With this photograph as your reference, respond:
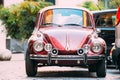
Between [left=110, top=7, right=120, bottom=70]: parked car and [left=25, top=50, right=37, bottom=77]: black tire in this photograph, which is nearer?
[left=25, top=50, right=37, bottom=77]: black tire

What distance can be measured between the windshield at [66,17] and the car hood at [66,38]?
2.37 ft

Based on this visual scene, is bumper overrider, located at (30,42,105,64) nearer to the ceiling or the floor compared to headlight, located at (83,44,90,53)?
nearer to the floor

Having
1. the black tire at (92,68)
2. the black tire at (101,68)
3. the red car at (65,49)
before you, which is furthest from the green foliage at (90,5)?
the black tire at (101,68)

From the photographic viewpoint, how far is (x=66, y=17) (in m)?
14.7

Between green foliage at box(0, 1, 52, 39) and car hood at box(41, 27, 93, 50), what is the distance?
13.1 metres

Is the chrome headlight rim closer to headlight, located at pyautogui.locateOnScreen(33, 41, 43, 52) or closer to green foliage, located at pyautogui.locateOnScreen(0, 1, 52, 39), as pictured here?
headlight, located at pyautogui.locateOnScreen(33, 41, 43, 52)

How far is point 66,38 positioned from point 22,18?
14.8m

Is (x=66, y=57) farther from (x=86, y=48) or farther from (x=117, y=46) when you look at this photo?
(x=117, y=46)

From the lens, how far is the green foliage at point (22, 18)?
27.9m

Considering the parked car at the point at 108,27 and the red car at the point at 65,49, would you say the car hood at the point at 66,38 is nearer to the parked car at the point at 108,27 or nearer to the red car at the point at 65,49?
the red car at the point at 65,49

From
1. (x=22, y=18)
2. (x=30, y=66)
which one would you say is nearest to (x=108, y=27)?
(x=30, y=66)

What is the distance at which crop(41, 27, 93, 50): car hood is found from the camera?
43.9 feet

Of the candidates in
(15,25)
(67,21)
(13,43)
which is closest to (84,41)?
(67,21)

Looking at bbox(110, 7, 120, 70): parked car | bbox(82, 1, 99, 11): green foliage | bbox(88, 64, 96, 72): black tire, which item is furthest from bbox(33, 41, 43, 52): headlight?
bbox(82, 1, 99, 11): green foliage
